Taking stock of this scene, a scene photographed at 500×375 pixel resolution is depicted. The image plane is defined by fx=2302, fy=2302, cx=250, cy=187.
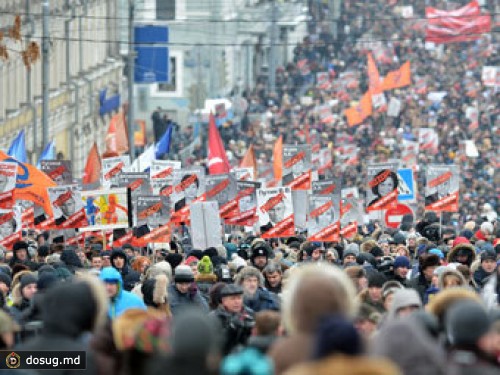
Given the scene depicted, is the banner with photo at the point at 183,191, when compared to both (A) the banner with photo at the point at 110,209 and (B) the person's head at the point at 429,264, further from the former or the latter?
(B) the person's head at the point at 429,264

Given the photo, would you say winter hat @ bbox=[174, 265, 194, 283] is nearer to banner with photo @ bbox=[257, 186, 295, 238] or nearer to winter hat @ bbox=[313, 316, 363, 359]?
winter hat @ bbox=[313, 316, 363, 359]

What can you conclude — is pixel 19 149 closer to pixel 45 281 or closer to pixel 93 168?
pixel 93 168

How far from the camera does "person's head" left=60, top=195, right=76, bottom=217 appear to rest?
25.0 m

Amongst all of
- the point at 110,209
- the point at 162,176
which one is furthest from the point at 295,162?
the point at 110,209

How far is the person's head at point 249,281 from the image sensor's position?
1556 centimetres

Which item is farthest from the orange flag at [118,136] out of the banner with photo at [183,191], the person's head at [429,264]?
the person's head at [429,264]

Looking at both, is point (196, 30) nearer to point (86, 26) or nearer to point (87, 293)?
point (86, 26)

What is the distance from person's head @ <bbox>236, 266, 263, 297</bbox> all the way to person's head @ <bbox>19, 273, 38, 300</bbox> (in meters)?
1.43

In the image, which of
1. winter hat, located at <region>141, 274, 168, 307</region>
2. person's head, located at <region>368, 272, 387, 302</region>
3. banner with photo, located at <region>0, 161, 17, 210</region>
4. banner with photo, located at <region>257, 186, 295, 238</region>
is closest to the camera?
person's head, located at <region>368, 272, 387, 302</region>

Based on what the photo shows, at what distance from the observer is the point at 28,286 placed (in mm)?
15078

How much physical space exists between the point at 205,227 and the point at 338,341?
14.6 meters

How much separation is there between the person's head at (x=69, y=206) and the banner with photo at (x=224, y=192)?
2.27 m

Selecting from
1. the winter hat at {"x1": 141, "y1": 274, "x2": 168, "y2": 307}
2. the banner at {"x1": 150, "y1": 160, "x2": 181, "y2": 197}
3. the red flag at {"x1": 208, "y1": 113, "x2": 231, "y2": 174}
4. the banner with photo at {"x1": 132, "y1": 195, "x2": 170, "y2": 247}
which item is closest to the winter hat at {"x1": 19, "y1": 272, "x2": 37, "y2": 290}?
the winter hat at {"x1": 141, "y1": 274, "x2": 168, "y2": 307}

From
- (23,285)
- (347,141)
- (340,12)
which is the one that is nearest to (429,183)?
(23,285)
